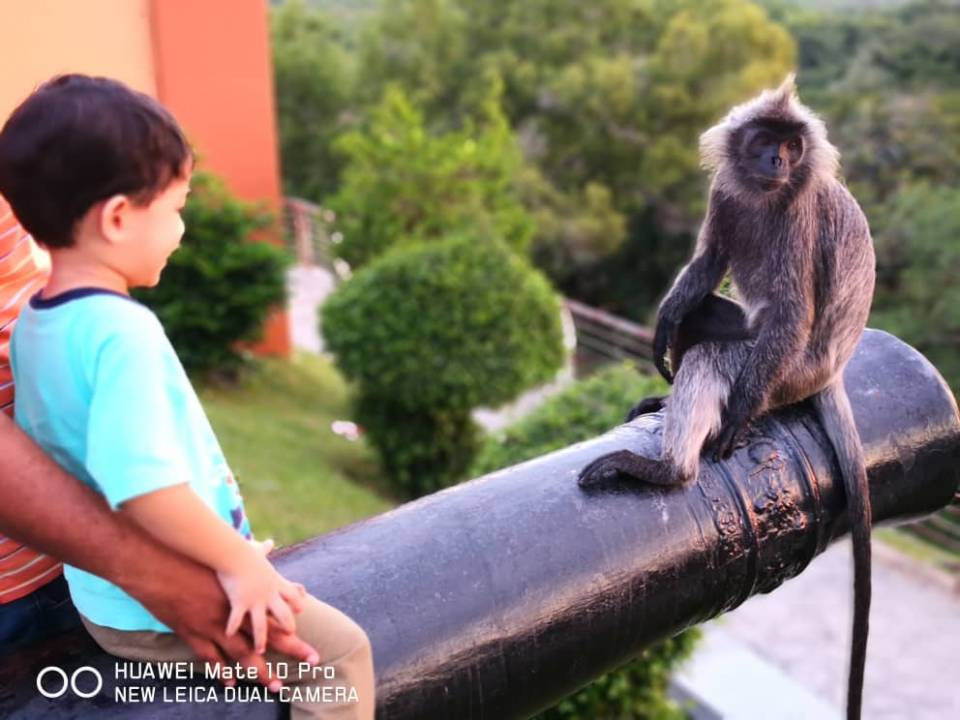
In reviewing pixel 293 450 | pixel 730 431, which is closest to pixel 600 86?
pixel 293 450

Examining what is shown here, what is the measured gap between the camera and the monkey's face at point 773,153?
7.43ft

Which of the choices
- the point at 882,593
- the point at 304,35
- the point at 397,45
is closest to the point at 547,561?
the point at 882,593

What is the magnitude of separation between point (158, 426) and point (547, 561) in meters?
0.74

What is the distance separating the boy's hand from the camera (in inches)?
47.5

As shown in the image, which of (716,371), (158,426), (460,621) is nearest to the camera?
(158,426)

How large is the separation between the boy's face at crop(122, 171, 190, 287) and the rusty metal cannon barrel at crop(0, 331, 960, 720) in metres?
0.51

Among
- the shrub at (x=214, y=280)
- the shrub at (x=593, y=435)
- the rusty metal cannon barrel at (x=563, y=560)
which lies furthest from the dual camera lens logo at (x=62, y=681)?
the shrub at (x=214, y=280)

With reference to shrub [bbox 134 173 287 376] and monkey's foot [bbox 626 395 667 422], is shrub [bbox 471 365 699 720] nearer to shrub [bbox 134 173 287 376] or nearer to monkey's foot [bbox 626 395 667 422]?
monkey's foot [bbox 626 395 667 422]

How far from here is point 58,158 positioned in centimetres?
114

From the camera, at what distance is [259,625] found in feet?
3.99

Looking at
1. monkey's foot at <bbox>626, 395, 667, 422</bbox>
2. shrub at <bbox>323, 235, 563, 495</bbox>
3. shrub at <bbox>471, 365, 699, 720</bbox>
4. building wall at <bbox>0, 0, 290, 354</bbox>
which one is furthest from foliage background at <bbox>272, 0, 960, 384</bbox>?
monkey's foot at <bbox>626, 395, 667, 422</bbox>

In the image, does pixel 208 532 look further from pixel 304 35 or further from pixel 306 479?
pixel 304 35

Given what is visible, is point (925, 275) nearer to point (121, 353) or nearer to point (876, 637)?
point (876, 637)

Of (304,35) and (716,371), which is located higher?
(716,371)
